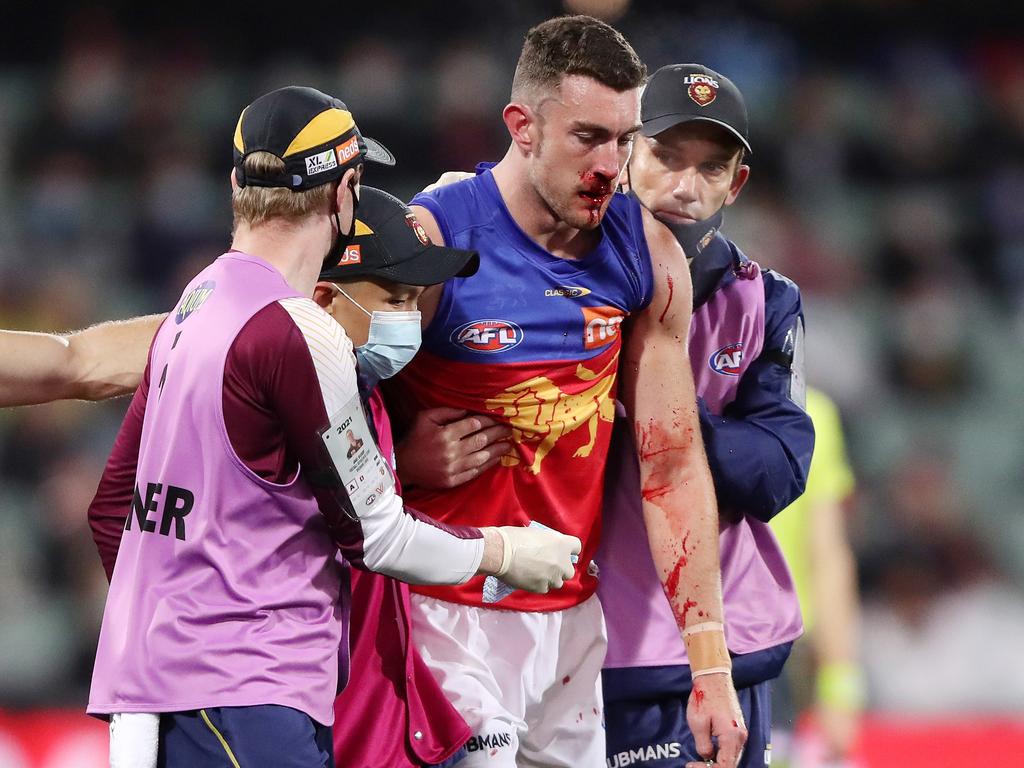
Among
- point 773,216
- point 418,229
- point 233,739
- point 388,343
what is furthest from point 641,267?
point 773,216

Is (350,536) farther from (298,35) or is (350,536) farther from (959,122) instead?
(959,122)

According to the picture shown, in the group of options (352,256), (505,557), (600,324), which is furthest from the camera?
(600,324)

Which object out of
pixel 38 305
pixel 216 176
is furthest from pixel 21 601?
pixel 216 176

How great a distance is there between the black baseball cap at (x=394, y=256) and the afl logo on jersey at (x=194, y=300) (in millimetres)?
369

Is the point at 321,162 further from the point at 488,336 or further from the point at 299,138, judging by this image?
the point at 488,336

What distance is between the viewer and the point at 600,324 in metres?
3.25

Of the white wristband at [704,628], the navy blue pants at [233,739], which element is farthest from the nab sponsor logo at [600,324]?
the navy blue pants at [233,739]

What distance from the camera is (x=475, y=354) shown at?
10.4 feet

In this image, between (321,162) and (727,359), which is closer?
(321,162)

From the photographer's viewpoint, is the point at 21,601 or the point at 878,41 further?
the point at 878,41

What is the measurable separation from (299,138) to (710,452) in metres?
1.35

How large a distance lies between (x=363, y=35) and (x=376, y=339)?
6757mm

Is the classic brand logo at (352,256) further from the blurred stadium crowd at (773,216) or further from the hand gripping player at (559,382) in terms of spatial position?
the blurred stadium crowd at (773,216)

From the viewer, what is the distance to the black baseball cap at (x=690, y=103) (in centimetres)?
352
